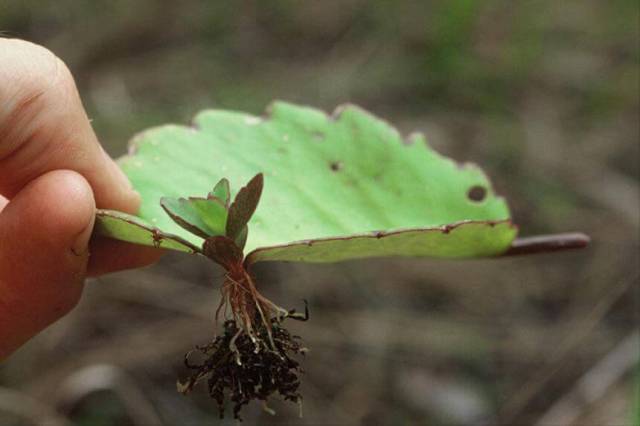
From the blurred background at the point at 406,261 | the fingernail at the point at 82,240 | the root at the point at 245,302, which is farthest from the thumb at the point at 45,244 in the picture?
the blurred background at the point at 406,261

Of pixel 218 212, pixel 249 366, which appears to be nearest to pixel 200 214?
pixel 218 212

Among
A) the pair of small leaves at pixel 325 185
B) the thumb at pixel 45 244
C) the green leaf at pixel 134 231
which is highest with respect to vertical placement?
the pair of small leaves at pixel 325 185

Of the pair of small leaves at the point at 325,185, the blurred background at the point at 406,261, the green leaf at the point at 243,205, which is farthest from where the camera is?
the blurred background at the point at 406,261

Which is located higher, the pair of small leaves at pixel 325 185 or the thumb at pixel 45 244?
the pair of small leaves at pixel 325 185

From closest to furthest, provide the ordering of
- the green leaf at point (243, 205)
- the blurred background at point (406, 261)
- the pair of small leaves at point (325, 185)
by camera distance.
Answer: the green leaf at point (243, 205)
the pair of small leaves at point (325, 185)
the blurred background at point (406, 261)

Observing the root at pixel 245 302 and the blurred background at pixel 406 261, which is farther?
the blurred background at pixel 406 261

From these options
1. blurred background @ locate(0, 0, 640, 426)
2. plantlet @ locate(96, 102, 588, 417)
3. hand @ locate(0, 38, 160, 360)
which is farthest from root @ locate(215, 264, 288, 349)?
blurred background @ locate(0, 0, 640, 426)

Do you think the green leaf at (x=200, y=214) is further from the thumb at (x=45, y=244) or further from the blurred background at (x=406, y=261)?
the blurred background at (x=406, y=261)

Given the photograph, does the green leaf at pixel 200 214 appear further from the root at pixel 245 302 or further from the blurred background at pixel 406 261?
the blurred background at pixel 406 261
